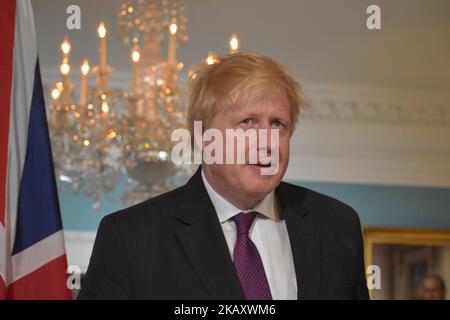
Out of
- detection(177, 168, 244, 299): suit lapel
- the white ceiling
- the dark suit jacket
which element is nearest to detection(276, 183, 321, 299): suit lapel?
the dark suit jacket

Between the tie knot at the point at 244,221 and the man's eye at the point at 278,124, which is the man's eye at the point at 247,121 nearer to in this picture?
the man's eye at the point at 278,124

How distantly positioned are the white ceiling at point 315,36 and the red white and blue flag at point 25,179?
9.88 feet

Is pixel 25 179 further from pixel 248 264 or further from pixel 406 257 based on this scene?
pixel 406 257

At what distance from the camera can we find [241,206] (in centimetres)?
135

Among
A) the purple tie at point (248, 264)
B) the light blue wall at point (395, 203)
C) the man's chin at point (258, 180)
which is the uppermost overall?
the man's chin at point (258, 180)

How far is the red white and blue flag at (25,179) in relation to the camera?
5.83ft

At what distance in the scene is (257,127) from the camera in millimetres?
1296

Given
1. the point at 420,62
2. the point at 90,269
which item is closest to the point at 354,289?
the point at 90,269

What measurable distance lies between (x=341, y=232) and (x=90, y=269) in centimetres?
44

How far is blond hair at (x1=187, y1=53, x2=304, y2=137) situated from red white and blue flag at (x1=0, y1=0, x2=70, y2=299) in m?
0.58

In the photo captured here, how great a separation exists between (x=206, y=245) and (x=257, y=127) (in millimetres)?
208

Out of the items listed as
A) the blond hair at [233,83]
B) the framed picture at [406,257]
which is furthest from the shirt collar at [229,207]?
the framed picture at [406,257]

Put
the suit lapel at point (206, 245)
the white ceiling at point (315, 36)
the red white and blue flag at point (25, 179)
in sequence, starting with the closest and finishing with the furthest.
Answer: the suit lapel at point (206, 245) < the red white and blue flag at point (25, 179) < the white ceiling at point (315, 36)
